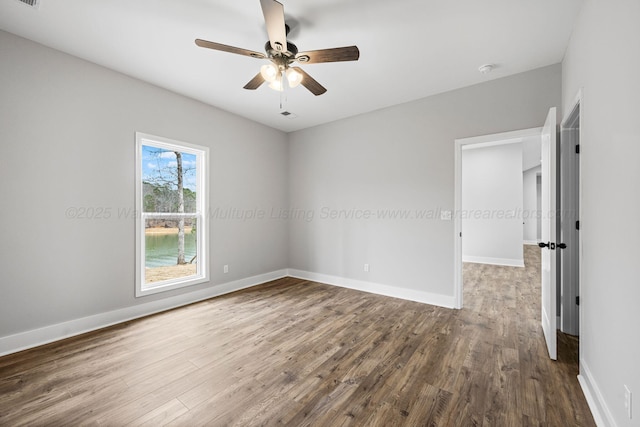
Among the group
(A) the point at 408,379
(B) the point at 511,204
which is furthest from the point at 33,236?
(B) the point at 511,204

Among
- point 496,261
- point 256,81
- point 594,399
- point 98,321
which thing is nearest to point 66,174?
point 98,321

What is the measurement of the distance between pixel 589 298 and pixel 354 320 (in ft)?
6.87

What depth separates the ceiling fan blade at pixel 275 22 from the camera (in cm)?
170

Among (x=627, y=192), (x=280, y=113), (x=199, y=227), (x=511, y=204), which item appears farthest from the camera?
(x=511, y=204)

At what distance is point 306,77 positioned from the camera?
241 cm

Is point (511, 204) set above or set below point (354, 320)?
above

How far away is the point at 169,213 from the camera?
368cm

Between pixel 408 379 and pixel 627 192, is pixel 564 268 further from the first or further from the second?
pixel 408 379

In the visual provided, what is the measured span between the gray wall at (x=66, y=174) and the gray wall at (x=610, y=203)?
4.20 metres

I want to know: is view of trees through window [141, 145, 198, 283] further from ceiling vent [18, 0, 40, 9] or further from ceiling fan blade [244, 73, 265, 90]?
ceiling fan blade [244, 73, 265, 90]

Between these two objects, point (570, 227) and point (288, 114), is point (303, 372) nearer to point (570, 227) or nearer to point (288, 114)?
point (570, 227)

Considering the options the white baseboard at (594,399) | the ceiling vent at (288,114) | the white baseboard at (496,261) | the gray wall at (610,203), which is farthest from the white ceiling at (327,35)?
the white baseboard at (496,261)

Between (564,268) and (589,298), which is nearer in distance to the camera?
(589,298)

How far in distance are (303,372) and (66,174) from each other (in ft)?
10.1
